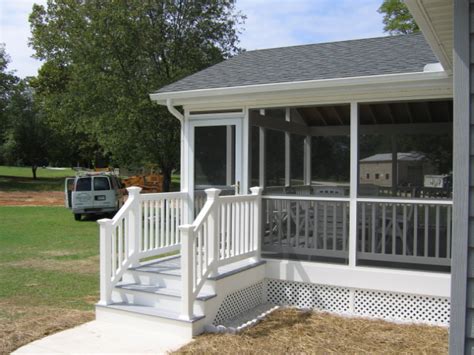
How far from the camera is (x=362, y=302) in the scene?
235 inches

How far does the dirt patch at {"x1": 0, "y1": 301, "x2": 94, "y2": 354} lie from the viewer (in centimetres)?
476

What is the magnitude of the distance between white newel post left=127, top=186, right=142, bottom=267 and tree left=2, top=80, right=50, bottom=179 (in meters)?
34.2

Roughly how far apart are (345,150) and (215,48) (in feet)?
34.6

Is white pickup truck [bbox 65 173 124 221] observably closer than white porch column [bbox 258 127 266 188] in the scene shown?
No

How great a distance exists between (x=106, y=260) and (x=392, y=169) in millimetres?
6142

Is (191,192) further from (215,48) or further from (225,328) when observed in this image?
(215,48)

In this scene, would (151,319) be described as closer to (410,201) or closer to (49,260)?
(410,201)

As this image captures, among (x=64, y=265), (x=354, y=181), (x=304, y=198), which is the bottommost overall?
(x=64, y=265)

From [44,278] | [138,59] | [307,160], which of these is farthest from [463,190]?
[138,59]

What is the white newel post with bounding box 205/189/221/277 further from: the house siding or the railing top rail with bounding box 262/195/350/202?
the house siding

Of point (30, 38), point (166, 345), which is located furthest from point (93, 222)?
point (30, 38)

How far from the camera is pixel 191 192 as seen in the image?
7.23m

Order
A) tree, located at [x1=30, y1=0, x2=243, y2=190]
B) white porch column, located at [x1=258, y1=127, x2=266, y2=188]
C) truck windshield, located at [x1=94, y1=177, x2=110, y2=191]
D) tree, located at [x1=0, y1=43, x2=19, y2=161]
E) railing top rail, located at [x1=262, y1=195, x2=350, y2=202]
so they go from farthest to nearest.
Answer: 1. tree, located at [x1=0, y1=43, x2=19, y2=161]
2. tree, located at [x1=30, y1=0, x2=243, y2=190]
3. truck windshield, located at [x1=94, y1=177, x2=110, y2=191]
4. white porch column, located at [x1=258, y1=127, x2=266, y2=188]
5. railing top rail, located at [x1=262, y1=195, x2=350, y2=202]

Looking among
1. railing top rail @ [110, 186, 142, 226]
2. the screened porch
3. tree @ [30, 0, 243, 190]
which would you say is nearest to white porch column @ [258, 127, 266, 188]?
the screened porch
